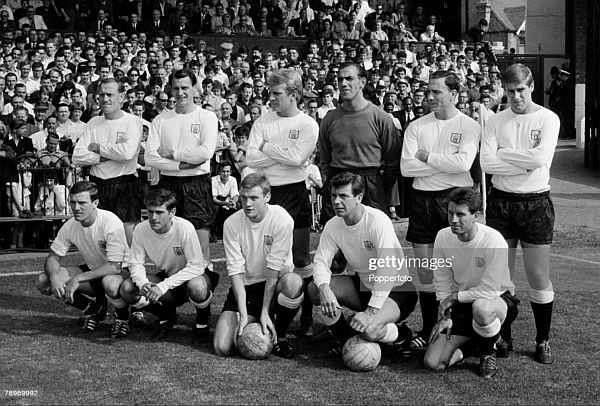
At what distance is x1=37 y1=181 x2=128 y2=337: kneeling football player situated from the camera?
7.67m

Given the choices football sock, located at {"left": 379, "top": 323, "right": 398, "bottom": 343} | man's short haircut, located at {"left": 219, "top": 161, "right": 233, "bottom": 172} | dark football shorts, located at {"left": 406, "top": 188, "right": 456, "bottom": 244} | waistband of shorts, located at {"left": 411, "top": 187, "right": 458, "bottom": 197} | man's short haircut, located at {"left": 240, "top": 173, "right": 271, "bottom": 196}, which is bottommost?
football sock, located at {"left": 379, "top": 323, "right": 398, "bottom": 343}

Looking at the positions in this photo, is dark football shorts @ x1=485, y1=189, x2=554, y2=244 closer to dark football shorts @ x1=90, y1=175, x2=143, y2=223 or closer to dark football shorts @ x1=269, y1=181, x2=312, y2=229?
dark football shorts @ x1=269, y1=181, x2=312, y2=229

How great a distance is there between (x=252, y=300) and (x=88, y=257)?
5.31ft

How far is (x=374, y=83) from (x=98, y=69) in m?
5.09

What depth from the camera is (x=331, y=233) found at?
6.91m

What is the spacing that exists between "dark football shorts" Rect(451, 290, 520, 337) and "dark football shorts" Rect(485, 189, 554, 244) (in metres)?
0.50

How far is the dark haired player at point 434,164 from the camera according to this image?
23.6ft

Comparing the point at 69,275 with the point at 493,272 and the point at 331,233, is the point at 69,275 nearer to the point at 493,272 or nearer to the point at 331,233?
the point at 331,233

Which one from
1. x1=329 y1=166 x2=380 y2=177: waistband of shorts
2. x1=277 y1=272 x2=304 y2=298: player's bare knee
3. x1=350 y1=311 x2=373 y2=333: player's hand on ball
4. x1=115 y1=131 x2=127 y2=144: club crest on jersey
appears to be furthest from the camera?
x1=115 y1=131 x2=127 y2=144: club crest on jersey

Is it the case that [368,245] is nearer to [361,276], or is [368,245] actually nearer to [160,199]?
[361,276]

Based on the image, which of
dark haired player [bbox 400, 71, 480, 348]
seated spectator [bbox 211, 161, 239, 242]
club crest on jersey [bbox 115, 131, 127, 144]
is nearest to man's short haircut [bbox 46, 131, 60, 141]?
seated spectator [bbox 211, 161, 239, 242]

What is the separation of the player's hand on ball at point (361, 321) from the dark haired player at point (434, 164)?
2.45 ft

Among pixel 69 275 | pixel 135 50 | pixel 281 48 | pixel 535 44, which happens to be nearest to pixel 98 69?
pixel 135 50

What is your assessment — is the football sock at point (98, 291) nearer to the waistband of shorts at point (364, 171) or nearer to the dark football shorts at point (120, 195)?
the dark football shorts at point (120, 195)
